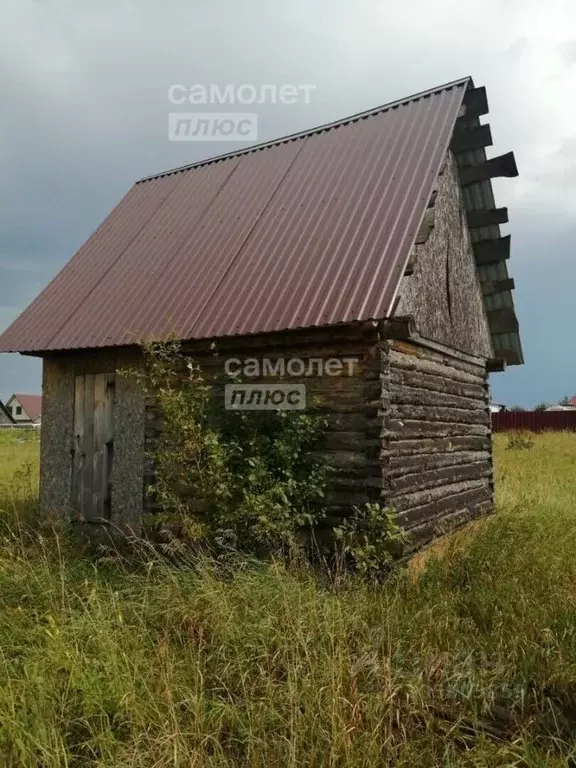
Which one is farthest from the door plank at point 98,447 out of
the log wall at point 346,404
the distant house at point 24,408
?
the distant house at point 24,408

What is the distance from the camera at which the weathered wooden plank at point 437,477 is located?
6422mm

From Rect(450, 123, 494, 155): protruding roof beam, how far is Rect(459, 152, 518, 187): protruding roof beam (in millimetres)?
265

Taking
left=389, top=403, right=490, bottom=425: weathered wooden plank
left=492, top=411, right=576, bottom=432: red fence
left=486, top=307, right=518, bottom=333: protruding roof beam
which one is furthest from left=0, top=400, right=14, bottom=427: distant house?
left=389, top=403, right=490, bottom=425: weathered wooden plank

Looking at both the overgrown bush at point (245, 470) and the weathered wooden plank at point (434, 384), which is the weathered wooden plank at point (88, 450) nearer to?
the overgrown bush at point (245, 470)

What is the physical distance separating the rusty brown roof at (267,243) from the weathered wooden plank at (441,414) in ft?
4.72

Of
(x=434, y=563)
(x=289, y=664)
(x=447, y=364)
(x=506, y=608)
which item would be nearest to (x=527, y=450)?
(x=447, y=364)

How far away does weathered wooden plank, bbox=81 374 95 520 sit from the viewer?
8.34m

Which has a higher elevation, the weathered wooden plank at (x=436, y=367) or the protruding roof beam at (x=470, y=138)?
the protruding roof beam at (x=470, y=138)

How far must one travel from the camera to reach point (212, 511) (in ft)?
21.4

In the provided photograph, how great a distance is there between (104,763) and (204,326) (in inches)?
188

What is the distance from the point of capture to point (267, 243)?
7867mm

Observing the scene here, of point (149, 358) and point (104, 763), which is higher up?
point (149, 358)

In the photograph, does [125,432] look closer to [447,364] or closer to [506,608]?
[447,364]

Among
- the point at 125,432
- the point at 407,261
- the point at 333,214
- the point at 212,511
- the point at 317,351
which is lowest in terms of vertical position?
the point at 212,511
